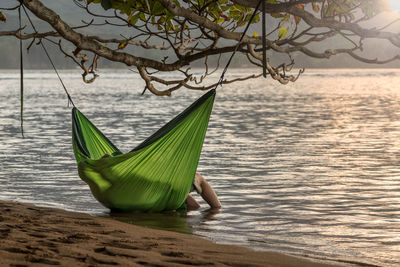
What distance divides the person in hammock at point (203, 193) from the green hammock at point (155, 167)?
368mm

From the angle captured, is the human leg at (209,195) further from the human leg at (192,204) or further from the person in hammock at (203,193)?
the human leg at (192,204)

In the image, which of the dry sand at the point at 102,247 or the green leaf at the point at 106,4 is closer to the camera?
the dry sand at the point at 102,247

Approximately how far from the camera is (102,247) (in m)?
4.63

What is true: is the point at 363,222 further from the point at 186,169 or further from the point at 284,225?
the point at 186,169

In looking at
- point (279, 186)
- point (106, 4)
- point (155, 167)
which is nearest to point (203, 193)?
point (155, 167)

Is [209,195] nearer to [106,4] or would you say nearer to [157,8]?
[157,8]

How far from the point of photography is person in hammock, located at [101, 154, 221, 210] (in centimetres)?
734

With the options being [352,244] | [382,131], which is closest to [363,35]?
[352,244]

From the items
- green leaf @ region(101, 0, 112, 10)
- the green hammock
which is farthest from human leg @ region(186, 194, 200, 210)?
green leaf @ region(101, 0, 112, 10)

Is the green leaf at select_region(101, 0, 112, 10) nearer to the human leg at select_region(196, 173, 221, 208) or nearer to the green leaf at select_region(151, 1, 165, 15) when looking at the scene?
the green leaf at select_region(151, 1, 165, 15)

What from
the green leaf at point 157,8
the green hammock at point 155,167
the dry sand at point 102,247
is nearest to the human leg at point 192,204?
the green hammock at point 155,167

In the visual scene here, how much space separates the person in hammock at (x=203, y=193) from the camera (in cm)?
734

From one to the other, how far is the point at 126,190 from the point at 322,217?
1.88m

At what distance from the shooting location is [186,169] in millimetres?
6621
